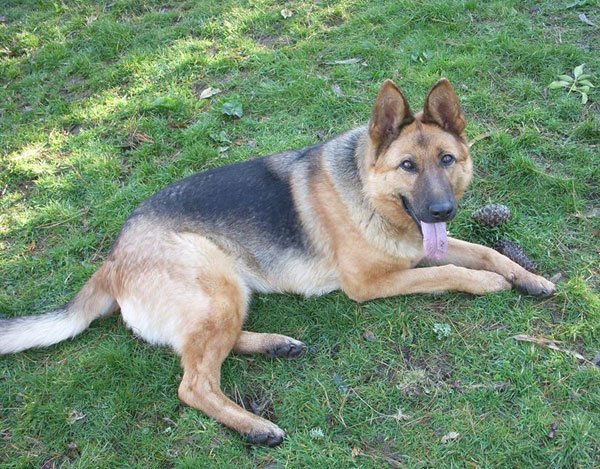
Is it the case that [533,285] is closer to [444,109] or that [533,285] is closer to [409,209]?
[409,209]

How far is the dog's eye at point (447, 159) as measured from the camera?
11.8 ft

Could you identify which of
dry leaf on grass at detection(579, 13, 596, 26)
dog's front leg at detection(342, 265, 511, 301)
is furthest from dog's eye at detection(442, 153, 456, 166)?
dry leaf on grass at detection(579, 13, 596, 26)

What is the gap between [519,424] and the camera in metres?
3.08

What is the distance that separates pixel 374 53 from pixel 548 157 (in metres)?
2.65

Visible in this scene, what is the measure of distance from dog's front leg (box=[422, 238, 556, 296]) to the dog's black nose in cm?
86

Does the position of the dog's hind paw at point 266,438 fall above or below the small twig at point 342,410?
above

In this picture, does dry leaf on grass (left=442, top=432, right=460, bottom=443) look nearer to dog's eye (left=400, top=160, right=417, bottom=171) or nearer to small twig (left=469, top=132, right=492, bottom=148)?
dog's eye (left=400, top=160, right=417, bottom=171)

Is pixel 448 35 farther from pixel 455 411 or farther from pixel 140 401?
pixel 140 401

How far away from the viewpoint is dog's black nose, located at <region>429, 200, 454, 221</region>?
3381 mm

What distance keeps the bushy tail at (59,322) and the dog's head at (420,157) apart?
241 cm

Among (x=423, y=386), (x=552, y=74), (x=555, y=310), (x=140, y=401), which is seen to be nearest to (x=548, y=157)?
(x=552, y=74)

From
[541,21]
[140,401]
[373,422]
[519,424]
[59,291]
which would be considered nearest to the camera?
[519,424]

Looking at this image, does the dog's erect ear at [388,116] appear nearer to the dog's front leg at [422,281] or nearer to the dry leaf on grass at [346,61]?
the dog's front leg at [422,281]

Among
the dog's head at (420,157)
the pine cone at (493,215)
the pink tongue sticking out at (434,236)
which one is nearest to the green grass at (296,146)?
the pine cone at (493,215)
